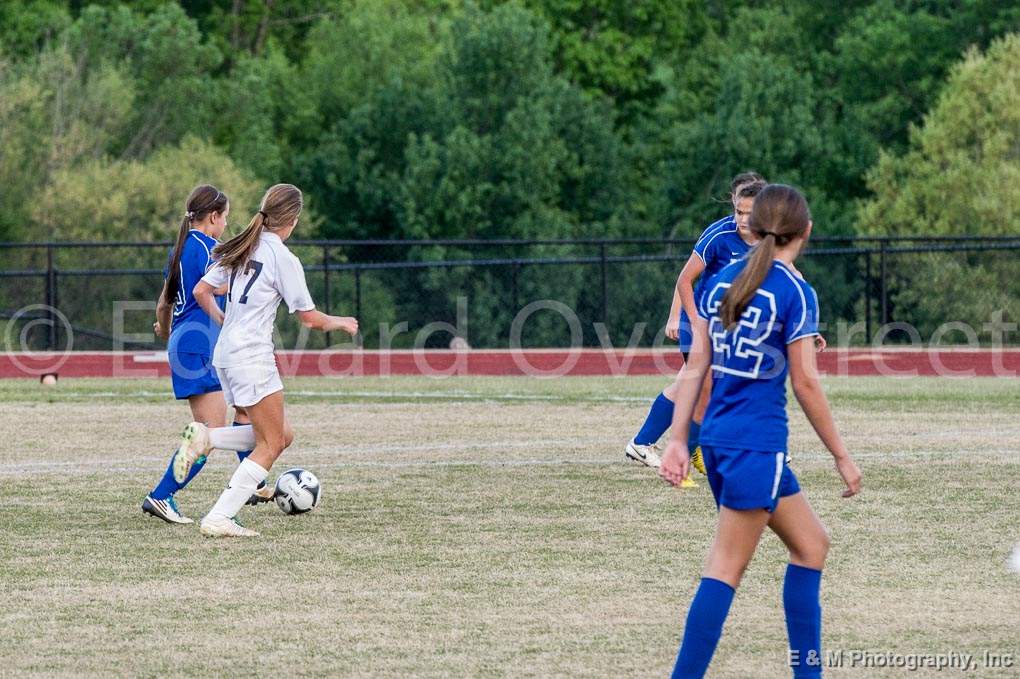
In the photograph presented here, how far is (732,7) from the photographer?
51.9 meters

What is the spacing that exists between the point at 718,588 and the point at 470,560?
8.84 feet

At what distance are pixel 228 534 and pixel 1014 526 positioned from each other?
13.3ft

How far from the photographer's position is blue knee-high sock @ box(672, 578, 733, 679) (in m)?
4.83

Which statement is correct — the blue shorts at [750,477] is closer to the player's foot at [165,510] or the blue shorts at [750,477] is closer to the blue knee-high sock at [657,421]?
the player's foot at [165,510]

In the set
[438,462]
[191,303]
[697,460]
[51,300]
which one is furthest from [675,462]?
[51,300]

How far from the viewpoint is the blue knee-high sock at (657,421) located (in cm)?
990

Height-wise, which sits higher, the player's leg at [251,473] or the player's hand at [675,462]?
the player's hand at [675,462]

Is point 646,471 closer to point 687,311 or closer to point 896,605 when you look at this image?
point 687,311

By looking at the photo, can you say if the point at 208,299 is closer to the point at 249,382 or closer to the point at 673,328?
the point at 249,382

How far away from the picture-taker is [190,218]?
28.1ft

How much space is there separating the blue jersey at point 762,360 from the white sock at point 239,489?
3.68m

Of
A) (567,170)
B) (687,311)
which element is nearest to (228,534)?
(687,311)

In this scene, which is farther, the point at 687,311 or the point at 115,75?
the point at 115,75

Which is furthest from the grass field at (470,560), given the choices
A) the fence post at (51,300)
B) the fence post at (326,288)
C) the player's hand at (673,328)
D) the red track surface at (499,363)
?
the fence post at (51,300)
